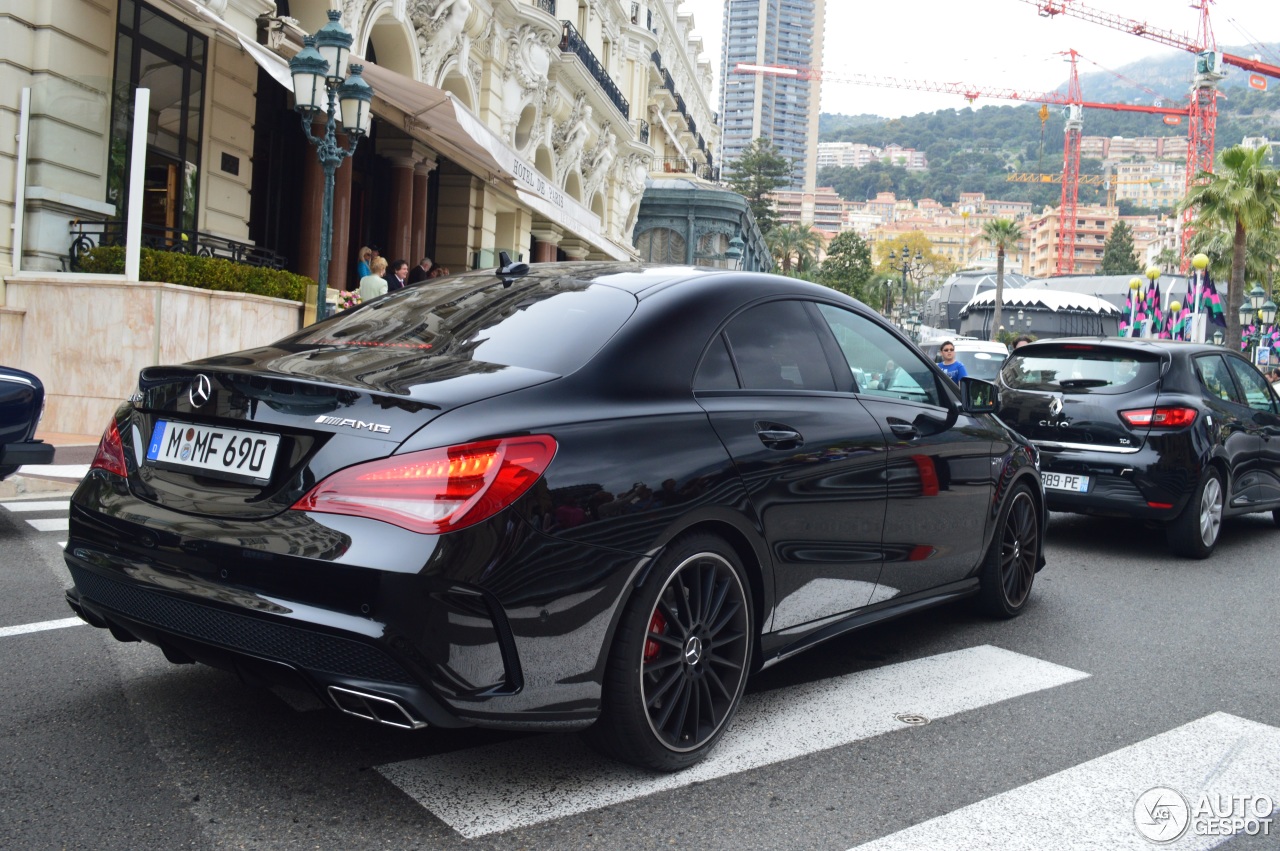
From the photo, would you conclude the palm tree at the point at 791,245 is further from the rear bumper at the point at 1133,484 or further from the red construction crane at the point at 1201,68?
the rear bumper at the point at 1133,484

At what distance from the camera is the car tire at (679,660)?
3088 millimetres

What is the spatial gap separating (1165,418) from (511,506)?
6.45 m

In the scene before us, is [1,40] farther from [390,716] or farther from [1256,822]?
[1256,822]

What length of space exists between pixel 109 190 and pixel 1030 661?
1179cm

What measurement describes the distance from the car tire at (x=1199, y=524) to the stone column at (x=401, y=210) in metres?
16.2

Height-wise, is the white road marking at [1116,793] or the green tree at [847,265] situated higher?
the green tree at [847,265]

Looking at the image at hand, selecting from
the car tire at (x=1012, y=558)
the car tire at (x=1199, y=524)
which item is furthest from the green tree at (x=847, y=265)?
the car tire at (x=1012, y=558)

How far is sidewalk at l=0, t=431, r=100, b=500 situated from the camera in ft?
27.4

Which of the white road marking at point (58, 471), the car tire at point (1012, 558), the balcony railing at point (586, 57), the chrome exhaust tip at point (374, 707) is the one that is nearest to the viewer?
the chrome exhaust tip at point (374, 707)

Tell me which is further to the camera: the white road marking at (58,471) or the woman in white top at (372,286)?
the woman in white top at (372,286)

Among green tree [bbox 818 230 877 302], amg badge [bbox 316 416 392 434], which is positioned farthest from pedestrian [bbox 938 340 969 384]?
green tree [bbox 818 230 877 302]

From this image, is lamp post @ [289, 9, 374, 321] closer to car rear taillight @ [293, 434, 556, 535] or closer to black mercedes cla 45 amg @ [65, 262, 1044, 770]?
black mercedes cla 45 amg @ [65, 262, 1044, 770]

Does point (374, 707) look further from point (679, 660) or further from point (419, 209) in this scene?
point (419, 209)

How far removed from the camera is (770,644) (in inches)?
146
